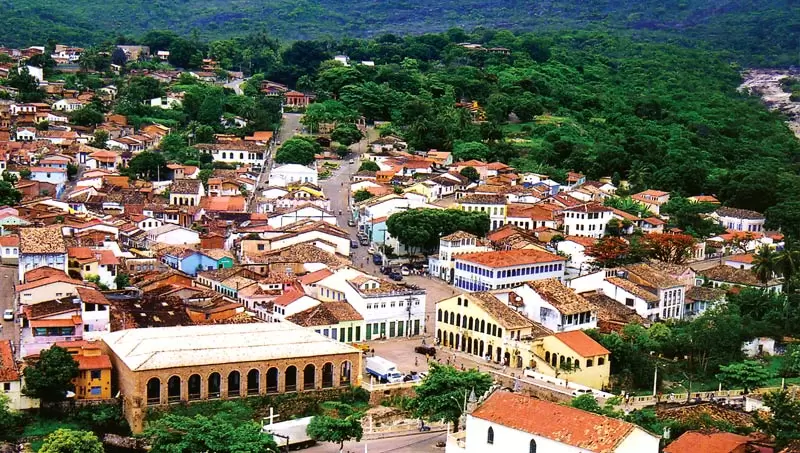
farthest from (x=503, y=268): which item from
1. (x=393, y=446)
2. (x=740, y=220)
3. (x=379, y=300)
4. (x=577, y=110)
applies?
(x=577, y=110)

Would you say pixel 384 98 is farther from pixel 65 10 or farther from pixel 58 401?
pixel 65 10

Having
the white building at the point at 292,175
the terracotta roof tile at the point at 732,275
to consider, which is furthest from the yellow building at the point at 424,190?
the terracotta roof tile at the point at 732,275

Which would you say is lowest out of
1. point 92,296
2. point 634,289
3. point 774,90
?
point 774,90

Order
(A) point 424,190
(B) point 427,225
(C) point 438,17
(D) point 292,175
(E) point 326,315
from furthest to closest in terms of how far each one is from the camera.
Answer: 1. (C) point 438,17
2. (D) point 292,175
3. (A) point 424,190
4. (B) point 427,225
5. (E) point 326,315

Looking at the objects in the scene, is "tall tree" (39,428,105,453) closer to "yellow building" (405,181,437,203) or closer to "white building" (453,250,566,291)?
"white building" (453,250,566,291)

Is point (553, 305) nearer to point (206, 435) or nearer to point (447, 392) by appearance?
point (447, 392)

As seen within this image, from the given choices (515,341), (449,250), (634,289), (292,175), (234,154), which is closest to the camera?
(515,341)

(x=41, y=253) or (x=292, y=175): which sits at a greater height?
(x=41, y=253)

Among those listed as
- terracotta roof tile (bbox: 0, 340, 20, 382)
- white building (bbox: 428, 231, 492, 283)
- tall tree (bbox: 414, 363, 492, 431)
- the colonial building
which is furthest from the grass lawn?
white building (bbox: 428, 231, 492, 283)
